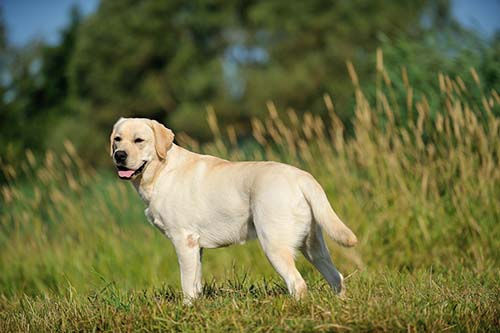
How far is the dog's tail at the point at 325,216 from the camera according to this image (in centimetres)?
388

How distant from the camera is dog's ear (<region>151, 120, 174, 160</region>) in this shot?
15.5 ft

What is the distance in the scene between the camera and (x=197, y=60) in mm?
24906

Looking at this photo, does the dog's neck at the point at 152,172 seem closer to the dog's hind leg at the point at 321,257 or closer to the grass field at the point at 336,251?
the grass field at the point at 336,251

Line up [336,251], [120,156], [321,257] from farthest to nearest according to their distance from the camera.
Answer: [336,251], [120,156], [321,257]

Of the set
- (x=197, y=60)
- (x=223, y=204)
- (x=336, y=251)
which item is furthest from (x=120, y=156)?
(x=197, y=60)

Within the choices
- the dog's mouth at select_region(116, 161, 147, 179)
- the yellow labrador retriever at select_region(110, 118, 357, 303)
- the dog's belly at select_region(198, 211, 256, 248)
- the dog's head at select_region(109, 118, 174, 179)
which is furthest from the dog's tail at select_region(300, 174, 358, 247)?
the dog's mouth at select_region(116, 161, 147, 179)

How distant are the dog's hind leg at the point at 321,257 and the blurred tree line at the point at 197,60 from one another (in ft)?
52.1

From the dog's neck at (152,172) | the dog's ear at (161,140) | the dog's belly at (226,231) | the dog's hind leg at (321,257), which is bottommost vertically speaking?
the dog's hind leg at (321,257)

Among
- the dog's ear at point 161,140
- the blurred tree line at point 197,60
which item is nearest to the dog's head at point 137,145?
the dog's ear at point 161,140

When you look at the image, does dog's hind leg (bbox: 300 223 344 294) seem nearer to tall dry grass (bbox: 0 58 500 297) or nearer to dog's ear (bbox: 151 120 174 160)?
dog's ear (bbox: 151 120 174 160)

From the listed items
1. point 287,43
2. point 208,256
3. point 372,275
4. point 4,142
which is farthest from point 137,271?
point 287,43

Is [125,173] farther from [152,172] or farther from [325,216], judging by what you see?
[325,216]

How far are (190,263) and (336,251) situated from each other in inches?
95.8

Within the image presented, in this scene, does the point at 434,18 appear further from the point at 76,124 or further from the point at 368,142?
the point at 368,142
